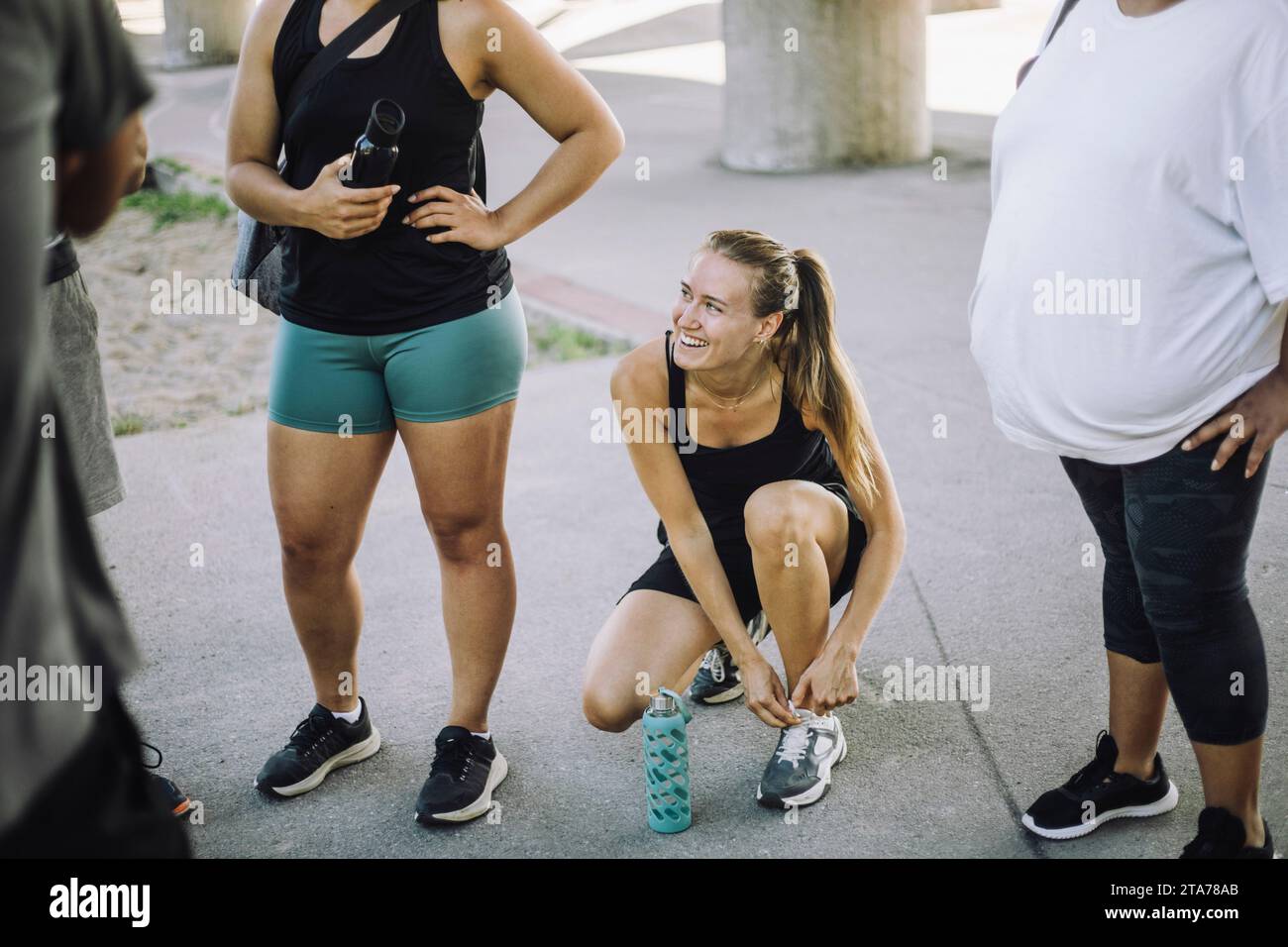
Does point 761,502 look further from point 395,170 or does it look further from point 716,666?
point 395,170

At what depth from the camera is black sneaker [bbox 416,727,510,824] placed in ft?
9.44

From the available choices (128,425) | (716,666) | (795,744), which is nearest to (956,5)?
(128,425)

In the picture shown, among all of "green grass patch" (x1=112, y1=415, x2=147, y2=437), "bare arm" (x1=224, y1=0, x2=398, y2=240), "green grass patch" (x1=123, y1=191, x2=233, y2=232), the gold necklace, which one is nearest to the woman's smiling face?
the gold necklace

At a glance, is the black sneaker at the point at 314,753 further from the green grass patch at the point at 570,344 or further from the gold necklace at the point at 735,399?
the green grass patch at the point at 570,344

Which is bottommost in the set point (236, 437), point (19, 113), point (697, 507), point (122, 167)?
point (236, 437)

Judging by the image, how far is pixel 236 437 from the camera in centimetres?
552

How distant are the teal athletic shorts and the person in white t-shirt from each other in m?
0.96

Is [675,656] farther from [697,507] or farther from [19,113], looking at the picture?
[19,113]

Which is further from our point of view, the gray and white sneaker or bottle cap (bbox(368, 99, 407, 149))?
the gray and white sneaker

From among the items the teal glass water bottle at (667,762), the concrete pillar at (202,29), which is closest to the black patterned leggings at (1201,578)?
the teal glass water bottle at (667,762)

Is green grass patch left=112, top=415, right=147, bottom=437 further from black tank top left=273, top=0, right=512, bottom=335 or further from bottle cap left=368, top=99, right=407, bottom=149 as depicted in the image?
bottle cap left=368, top=99, right=407, bottom=149
